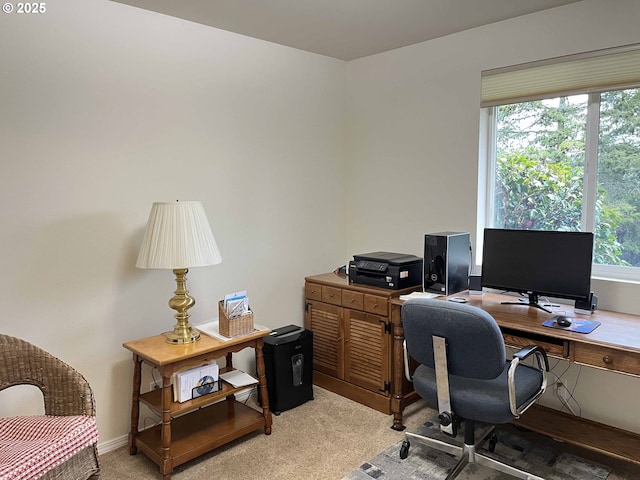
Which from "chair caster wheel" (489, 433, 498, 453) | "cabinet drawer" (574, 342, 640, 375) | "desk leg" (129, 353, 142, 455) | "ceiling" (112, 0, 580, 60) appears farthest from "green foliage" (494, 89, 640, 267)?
"desk leg" (129, 353, 142, 455)

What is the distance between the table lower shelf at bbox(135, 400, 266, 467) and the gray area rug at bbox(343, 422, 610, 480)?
708 mm

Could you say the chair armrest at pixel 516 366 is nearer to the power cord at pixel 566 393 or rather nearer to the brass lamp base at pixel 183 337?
the power cord at pixel 566 393

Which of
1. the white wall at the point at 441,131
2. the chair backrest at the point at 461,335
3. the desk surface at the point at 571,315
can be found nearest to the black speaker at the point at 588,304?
the desk surface at the point at 571,315

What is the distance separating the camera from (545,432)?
2518 mm

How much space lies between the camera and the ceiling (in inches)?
101

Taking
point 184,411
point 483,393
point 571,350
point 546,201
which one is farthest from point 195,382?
point 546,201

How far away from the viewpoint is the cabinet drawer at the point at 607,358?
78.7 inches

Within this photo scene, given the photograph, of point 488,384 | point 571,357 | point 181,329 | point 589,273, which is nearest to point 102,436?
point 181,329

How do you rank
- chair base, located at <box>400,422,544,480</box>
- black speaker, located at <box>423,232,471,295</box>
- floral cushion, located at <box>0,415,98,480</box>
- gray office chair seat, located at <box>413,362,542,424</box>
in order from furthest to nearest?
1. black speaker, located at <box>423,232,471,295</box>
2. chair base, located at <box>400,422,544,480</box>
3. gray office chair seat, located at <box>413,362,542,424</box>
4. floral cushion, located at <box>0,415,98,480</box>

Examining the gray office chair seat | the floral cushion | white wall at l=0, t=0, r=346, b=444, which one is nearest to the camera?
the floral cushion

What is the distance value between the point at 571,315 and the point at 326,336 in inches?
63.8

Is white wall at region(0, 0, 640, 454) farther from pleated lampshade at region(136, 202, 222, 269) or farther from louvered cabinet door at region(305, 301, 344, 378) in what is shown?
pleated lampshade at region(136, 202, 222, 269)

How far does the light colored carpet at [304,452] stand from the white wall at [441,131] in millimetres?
933

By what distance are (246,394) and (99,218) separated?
1.59 meters
